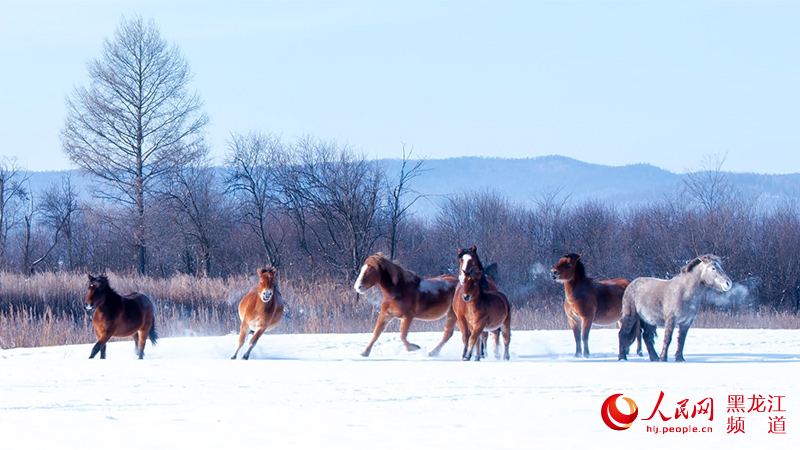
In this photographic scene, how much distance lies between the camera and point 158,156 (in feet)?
102

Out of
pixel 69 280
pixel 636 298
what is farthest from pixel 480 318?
pixel 69 280

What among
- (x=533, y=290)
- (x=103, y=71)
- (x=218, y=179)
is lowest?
(x=533, y=290)

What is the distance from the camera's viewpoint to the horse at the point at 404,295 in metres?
11.3

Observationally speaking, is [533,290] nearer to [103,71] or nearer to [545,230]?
[545,230]

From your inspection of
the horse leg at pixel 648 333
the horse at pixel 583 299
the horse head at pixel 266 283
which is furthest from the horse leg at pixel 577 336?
the horse head at pixel 266 283

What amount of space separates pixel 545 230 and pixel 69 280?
17.6 metres

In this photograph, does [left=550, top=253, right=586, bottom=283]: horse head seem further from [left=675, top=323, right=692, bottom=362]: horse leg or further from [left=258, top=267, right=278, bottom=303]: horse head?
[left=258, top=267, right=278, bottom=303]: horse head

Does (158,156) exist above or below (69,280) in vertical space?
above

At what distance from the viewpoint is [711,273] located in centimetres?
1022

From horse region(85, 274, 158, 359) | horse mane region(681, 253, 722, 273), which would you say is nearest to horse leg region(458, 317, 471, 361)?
Result: horse mane region(681, 253, 722, 273)

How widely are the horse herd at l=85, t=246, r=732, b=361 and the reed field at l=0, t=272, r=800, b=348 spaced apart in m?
2.83

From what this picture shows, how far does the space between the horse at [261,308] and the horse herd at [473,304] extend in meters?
0.01

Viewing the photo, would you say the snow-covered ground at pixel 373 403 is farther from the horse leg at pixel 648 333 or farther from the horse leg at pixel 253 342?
the horse leg at pixel 253 342

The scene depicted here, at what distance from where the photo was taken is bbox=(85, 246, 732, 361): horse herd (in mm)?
10336
